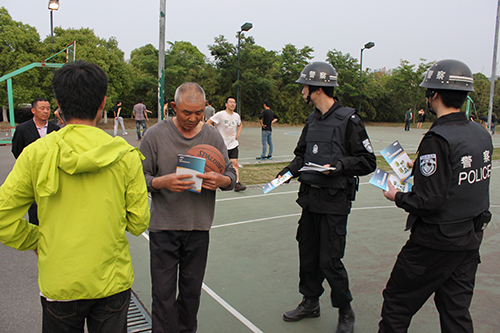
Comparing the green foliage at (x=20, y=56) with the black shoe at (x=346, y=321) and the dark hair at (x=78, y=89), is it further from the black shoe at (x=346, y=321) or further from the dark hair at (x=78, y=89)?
the black shoe at (x=346, y=321)

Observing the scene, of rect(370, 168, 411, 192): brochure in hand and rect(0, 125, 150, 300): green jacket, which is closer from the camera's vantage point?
rect(0, 125, 150, 300): green jacket

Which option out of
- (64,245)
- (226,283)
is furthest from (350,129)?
(64,245)

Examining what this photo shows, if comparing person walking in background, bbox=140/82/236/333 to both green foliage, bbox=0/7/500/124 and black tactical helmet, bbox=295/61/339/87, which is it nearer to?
black tactical helmet, bbox=295/61/339/87

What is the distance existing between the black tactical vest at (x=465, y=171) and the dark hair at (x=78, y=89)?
2.04 metres

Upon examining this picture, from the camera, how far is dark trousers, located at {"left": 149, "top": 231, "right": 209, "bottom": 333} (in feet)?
9.30

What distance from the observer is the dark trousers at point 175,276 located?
2836mm

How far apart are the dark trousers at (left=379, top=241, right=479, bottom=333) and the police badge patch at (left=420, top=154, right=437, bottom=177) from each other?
0.51 m

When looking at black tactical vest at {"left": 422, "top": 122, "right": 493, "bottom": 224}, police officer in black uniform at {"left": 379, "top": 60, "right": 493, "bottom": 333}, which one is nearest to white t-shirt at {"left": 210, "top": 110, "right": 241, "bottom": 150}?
police officer in black uniform at {"left": 379, "top": 60, "right": 493, "bottom": 333}

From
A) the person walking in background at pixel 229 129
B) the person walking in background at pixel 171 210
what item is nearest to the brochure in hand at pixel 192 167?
the person walking in background at pixel 171 210

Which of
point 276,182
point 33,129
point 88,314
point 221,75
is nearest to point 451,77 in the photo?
point 276,182

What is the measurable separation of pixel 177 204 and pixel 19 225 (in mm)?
1123

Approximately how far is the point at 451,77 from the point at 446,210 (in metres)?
0.87

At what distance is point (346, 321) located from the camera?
3232mm

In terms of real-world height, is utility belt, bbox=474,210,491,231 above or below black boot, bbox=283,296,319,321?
above
